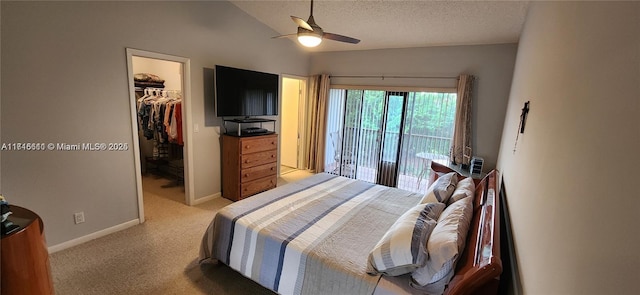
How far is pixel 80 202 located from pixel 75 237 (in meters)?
0.35

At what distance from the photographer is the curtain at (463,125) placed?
3.69 metres

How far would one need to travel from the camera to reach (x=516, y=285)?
1.10m

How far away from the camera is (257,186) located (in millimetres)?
4059

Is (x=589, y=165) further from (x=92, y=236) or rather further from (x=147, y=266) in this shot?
(x=92, y=236)

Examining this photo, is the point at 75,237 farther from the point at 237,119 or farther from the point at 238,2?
the point at 238,2

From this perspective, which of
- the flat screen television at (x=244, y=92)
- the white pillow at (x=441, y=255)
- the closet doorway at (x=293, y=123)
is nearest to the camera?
the white pillow at (x=441, y=255)

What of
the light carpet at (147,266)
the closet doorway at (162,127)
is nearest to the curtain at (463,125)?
the light carpet at (147,266)

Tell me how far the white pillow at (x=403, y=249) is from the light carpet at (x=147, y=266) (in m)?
1.12

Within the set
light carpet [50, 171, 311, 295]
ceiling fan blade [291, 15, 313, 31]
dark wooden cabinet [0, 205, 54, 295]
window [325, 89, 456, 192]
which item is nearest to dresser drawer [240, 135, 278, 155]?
light carpet [50, 171, 311, 295]

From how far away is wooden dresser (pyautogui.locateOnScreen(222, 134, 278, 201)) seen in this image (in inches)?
147

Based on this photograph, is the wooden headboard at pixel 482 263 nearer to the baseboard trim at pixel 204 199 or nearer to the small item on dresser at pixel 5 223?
the small item on dresser at pixel 5 223

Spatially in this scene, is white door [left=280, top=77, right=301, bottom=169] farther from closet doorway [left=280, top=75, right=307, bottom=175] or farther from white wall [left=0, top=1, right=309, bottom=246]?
white wall [left=0, top=1, right=309, bottom=246]

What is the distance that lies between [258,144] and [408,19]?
102 inches

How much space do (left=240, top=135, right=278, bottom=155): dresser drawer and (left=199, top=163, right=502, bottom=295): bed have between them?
4.14 feet
